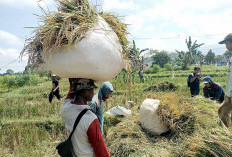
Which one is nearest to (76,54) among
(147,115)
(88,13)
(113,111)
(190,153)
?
(88,13)

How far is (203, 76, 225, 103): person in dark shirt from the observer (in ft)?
14.4

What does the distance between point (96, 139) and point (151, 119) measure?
7.26 ft

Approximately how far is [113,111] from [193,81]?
275 cm

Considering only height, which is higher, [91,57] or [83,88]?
[91,57]

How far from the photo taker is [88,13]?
5.33ft

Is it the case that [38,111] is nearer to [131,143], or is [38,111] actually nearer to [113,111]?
[113,111]

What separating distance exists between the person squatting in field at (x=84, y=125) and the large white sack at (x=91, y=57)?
12cm

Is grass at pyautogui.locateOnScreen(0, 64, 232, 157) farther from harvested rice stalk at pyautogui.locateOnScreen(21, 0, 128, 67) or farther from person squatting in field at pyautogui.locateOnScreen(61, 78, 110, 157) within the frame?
harvested rice stalk at pyautogui.locateOnScreen(21, 0, 128, 67)

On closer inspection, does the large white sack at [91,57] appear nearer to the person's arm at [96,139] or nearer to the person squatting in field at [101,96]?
the person's arm at [96,139]

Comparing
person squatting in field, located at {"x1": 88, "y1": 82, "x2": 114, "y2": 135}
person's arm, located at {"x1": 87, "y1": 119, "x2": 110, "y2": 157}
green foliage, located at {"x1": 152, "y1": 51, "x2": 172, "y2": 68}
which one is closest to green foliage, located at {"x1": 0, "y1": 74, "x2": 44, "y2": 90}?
person squatting in field, located at {"x1": 88, "y1": 82, "x2": 114, "y2": 135}

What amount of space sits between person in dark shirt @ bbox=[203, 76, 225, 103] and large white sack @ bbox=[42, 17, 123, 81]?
11.7ft

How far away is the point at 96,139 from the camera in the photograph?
1.44 meters

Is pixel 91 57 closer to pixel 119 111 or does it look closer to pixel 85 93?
pixel 85 93

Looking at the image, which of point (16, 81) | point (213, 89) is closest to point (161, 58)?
point (16, 81)
